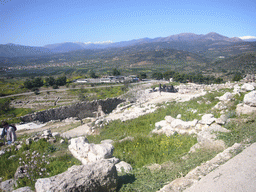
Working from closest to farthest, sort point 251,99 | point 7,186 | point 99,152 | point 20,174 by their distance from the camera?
1. point 99,152
2. point 7,186
3. point 20,174
4. point 251,99

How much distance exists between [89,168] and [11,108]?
45.2m

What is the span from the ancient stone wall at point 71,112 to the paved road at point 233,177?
2135 centimetres

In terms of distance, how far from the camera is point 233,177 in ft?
12.1

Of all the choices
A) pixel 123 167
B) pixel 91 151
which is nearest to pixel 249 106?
pixel 123 167

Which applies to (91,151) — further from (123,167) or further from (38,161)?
(38,161)

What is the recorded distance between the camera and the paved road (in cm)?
343

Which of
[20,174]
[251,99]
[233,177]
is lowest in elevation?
[20,174]

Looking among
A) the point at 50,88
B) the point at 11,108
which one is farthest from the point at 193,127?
the point at 50,88

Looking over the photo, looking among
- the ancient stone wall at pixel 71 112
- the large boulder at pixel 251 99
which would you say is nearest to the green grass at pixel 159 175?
the large boulder at pixel 251 99

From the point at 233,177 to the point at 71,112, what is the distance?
2350 cm

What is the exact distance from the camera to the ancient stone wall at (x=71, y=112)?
22875 millimetres

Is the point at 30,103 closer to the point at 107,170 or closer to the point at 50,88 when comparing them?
the point at 50,88

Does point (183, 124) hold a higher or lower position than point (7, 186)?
higher

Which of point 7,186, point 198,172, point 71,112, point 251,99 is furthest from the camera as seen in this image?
point 71,112
